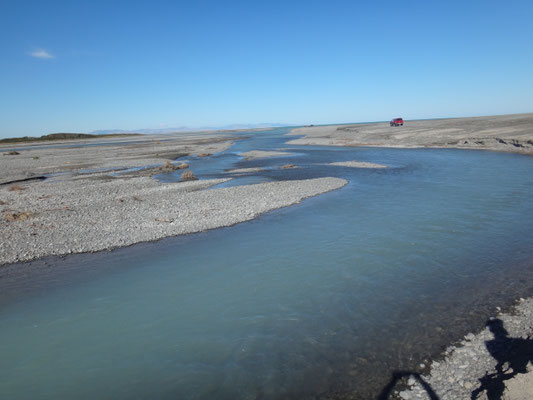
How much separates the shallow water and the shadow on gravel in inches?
7.5

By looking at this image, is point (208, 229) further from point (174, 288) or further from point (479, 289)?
point (479, 289)

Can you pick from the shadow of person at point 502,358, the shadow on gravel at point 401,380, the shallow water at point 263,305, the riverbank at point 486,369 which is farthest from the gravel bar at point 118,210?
the shadow of person at point 502,358

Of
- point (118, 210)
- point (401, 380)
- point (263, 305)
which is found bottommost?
point (401, 380)

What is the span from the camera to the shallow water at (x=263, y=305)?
295 inches

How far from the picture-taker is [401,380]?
692 cm

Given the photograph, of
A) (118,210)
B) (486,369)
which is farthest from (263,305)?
(118,210)

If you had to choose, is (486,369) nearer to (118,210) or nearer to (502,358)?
(502,358)

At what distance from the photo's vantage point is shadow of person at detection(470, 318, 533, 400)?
243 inches

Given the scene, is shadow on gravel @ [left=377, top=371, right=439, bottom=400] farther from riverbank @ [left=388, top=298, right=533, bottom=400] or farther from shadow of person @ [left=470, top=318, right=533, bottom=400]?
A: shadow of person @ [left=470, top=318, right=533, bottom=400]

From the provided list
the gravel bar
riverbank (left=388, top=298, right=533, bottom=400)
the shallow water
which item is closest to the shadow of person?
riverbank (left=388, top=298, right=533, bottom=400)

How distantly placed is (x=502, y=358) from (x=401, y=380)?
2370 millimetres

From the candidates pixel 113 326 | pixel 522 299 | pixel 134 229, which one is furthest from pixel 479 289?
pixel 134 229

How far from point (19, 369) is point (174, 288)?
15.3 ft

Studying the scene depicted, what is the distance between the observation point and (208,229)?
17.2 meters
